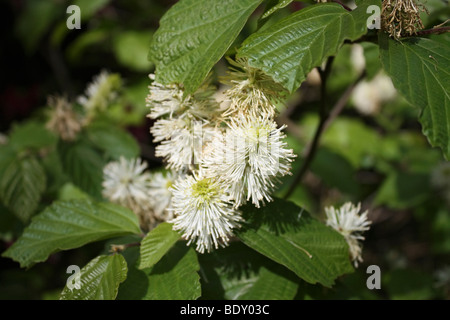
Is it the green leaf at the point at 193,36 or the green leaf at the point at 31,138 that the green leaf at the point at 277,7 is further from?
the green leaf at the point at 31,138

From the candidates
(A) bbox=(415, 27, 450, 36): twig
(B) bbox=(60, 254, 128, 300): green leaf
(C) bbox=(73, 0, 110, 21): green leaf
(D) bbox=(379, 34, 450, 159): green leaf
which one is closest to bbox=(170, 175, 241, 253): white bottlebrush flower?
(B) bbox=(60, 254, 128, 300): green leaf

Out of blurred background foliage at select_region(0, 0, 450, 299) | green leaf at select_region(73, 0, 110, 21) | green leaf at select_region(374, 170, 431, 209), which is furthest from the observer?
green leaf at select_region(73, 0, 110, 21)

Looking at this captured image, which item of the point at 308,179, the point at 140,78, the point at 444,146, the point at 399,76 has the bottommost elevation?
the point at 308,179

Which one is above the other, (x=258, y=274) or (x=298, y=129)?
(x=258, y=274)

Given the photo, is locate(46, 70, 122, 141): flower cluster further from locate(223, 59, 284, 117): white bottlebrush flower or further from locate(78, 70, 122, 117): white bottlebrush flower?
locate(223, 59, 284, 117): white bottlebrush flower

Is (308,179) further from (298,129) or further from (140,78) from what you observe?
(140,78)

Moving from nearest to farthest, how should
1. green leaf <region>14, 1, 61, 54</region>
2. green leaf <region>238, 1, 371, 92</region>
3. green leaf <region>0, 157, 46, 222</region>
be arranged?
1. green leaf <region>238, 1, 371, 92</region>
2. green leaf <region>0, 157, 46, 222</region>
3. green leaf <region>14, 1, 61, 54</region>
